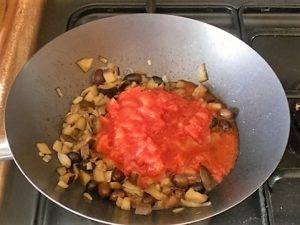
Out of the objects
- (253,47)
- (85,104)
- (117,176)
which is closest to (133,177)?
(117,176)

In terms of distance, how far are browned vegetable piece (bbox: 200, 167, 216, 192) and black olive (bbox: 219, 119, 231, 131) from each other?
0.11m

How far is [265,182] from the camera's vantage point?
0.85 metres

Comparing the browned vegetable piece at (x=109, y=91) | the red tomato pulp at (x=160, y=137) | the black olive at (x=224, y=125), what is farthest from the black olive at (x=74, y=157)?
the black olive at (x=224, y=125)

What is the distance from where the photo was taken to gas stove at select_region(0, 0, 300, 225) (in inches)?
32.5

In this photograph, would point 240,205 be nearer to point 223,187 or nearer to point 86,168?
point 223,187

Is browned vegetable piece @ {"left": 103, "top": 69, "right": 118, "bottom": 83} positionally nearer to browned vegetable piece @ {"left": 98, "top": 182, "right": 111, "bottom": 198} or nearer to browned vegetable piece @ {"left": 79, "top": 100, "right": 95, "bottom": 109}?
browned vegetable piece @ {"left": 79, "top": 100, "right": 95, "bottom": 109}

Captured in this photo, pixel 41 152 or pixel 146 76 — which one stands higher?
pixel 146 76

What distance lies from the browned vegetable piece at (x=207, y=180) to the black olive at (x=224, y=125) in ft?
0.36

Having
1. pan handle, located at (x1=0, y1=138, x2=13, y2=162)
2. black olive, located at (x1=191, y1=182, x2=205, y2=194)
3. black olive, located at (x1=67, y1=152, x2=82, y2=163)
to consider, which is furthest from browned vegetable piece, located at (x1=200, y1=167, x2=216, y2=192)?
pan handle, located at (x1=0, y1=138, x2=13, y2=162)

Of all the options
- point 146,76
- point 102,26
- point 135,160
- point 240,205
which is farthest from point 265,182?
point 102,26

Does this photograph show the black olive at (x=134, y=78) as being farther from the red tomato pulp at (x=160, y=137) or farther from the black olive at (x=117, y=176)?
the black olive at (x=117, y=176)

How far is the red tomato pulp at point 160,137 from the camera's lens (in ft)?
2.79

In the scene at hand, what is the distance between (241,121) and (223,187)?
17 cm

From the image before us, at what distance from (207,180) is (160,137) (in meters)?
0.12
